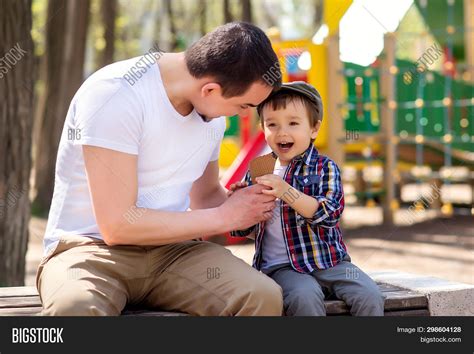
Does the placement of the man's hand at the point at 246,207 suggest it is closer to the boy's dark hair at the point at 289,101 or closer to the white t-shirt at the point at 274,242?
the white t-shirt at the point at 274,242

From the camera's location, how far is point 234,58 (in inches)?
107

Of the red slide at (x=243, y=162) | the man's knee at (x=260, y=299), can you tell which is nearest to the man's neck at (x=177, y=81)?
the man's knee at (x=260, y=299)

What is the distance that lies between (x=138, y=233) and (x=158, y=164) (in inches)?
11.0

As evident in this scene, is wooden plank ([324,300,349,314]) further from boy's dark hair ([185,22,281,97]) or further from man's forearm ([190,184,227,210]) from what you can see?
boy's dark hair ([185,22,281,97])

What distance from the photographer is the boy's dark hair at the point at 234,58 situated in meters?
2.71

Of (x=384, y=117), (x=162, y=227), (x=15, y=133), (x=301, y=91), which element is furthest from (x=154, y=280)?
(x=384, y=117)

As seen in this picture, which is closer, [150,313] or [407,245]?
[150,313]

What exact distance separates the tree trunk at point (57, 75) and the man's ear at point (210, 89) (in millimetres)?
8346

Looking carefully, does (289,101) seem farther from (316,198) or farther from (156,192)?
(156,192)

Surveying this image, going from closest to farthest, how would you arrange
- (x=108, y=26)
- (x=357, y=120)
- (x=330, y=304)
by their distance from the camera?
(x=330, y=304), (x=357, y=120), (x=108, y=26)

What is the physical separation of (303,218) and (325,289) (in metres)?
0.28

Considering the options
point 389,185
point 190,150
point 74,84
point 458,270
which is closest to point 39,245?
point 74,84

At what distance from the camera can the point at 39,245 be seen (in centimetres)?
894

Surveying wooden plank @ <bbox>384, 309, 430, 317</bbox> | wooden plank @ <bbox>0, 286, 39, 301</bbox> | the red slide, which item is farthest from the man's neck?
the red slide
